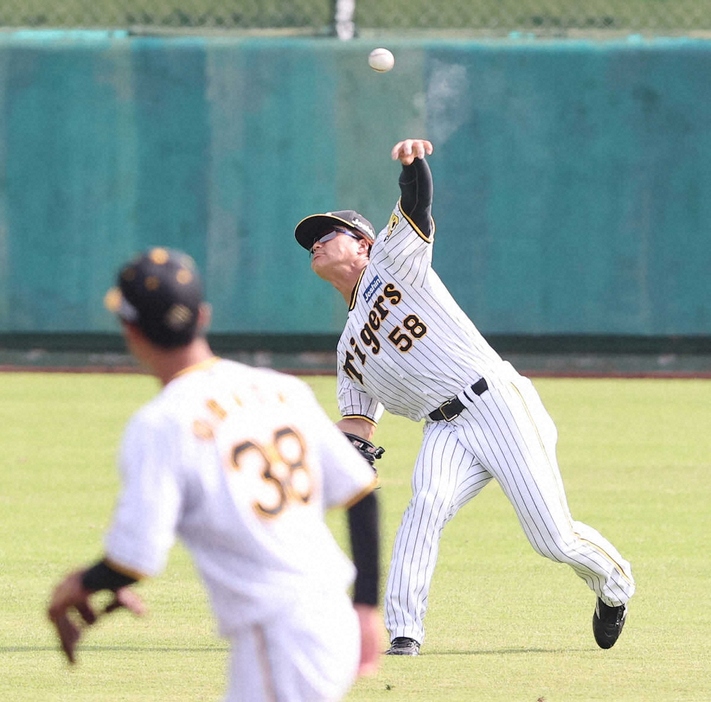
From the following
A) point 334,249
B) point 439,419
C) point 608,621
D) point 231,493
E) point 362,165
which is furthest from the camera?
point 362,165

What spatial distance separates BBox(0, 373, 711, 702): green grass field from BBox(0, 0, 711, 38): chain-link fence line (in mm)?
5392

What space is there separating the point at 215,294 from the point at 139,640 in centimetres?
1049

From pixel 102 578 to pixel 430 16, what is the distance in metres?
14.1

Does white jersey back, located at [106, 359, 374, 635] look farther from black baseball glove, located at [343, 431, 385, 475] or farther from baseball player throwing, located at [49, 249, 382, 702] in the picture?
black baseball glove, located at [343, 431, 385, 475]

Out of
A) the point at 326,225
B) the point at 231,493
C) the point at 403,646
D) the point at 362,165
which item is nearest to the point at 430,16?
the point at 362,165

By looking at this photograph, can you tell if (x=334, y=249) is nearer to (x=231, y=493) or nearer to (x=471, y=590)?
(x=471, y=590)

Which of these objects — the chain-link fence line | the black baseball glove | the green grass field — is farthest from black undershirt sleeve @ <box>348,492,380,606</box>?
the chain-link fence line

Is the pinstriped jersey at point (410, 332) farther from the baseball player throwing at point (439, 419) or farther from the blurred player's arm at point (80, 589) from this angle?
the blurred player's arm at point (80, 589)

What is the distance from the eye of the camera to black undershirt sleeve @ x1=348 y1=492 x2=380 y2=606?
344 centimetres

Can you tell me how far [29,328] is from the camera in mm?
16594

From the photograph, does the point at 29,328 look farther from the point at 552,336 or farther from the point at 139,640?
the point at 139,640

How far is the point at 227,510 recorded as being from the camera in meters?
3.06

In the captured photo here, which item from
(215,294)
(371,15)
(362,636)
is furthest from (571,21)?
(362,636)

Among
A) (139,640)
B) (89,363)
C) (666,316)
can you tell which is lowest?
(89,363)
